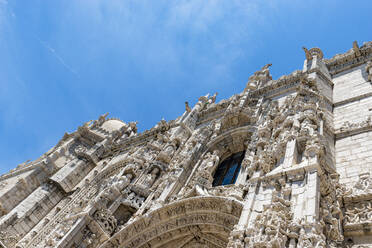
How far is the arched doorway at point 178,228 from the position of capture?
27.3ft

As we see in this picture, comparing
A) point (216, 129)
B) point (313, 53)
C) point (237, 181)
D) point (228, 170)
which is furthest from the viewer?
point (313, 53)

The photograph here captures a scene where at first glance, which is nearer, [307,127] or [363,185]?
[363,185]

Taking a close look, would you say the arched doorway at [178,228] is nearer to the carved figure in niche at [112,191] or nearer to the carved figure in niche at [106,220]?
the carved figure in niche at [106,220]

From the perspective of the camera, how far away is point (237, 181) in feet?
30.3

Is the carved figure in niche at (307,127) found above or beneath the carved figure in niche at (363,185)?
above

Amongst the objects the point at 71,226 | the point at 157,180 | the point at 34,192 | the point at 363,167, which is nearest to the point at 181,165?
the point at 157,180

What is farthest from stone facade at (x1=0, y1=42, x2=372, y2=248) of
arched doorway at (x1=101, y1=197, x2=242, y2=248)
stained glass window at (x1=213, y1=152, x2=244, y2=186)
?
stained glass window at (x1=213, y1=152, x2=244, y2=186)

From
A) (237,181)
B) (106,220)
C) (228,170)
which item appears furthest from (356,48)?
(106,220)

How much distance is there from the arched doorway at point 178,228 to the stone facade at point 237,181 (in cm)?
3

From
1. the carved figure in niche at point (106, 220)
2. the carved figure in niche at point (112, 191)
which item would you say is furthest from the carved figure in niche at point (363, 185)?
the carved figure in niche at point (112, 191)

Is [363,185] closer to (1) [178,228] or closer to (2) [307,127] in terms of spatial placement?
(2) [307,127]

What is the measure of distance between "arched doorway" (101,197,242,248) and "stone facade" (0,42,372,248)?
0.03 metres

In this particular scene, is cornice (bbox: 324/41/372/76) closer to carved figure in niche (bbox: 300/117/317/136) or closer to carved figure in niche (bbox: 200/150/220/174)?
carved figure in niche (bbox: 200/150/220/174)

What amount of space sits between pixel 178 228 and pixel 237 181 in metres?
2.03
